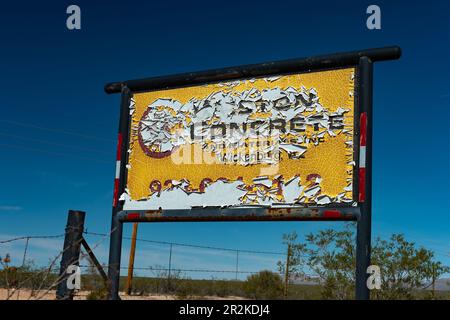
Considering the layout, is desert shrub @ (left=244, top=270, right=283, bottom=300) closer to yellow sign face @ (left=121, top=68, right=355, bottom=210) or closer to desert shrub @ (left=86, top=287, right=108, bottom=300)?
yellow sign face @ (left=121, top=68, right=355, bottom=210)

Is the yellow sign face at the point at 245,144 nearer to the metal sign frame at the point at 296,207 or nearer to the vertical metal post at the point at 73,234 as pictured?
the metal sign frame at the point at 296,207

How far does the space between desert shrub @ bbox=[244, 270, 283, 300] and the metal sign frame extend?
833 centimetres

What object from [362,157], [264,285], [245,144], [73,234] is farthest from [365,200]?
[264,285]

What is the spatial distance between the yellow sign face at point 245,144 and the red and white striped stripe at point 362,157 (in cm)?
16

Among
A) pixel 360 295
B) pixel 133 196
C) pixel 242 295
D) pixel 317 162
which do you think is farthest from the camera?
pixel 242 295

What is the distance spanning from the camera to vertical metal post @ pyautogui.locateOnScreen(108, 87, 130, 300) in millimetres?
9203

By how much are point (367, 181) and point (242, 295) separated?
11.2 metres

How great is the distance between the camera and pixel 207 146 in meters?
9.27

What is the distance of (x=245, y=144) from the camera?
29.3ft

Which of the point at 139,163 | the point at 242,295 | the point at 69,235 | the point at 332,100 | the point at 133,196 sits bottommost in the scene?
the point at 242,295

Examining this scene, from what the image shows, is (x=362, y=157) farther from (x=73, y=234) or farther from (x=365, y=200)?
(x=73, y=234)

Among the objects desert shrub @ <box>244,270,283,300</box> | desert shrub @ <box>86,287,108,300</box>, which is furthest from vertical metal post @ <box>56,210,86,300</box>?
desert shrub @ <box>244,270,283,300</box>
